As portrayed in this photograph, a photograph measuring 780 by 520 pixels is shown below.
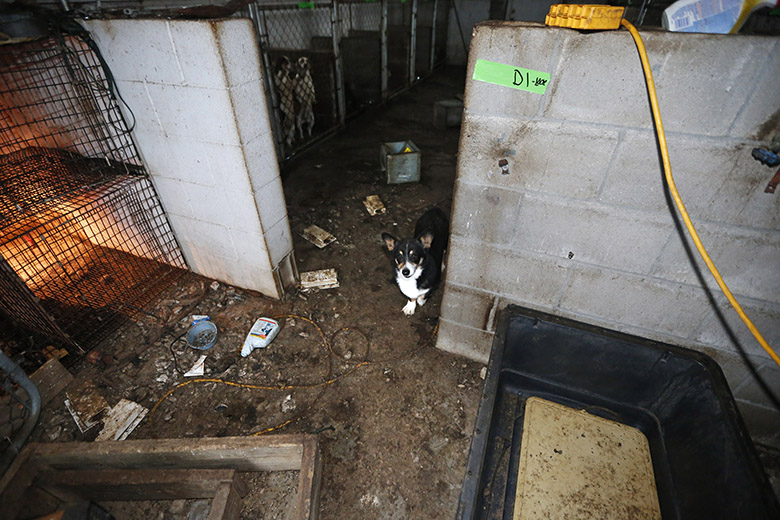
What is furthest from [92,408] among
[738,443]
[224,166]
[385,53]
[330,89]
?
[385,53]

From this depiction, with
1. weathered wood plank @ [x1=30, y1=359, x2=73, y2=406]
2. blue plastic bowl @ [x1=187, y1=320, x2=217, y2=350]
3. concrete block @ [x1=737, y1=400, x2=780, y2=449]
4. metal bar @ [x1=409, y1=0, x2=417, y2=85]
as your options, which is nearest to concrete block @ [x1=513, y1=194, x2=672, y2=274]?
concrete block @ [x1=737, y1=400, x2=780, y2=449]

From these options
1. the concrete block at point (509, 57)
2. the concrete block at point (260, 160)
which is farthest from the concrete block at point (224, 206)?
the concrete block at point (509, 57)

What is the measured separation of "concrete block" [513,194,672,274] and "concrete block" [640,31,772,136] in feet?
1.58

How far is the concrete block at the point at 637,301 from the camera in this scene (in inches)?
76.0

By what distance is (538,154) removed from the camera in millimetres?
1784

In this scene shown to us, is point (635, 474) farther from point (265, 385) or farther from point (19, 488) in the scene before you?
point (19, 488)

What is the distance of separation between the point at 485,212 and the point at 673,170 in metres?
0.91

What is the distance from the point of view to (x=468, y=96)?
1.77m

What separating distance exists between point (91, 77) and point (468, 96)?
9.64ft

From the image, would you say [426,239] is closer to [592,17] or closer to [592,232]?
[592,232]

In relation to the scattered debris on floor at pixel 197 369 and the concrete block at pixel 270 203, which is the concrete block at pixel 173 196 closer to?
the concrete block at pixel 270 203

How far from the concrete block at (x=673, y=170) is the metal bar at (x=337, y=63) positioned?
604 cm

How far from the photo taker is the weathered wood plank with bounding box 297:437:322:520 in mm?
1706

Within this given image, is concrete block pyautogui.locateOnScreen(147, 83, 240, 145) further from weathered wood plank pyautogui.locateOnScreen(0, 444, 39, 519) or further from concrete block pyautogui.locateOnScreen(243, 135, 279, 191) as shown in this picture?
weathered wood plank pyautogui.locateOnScreen(0, 444, 39, 519)
